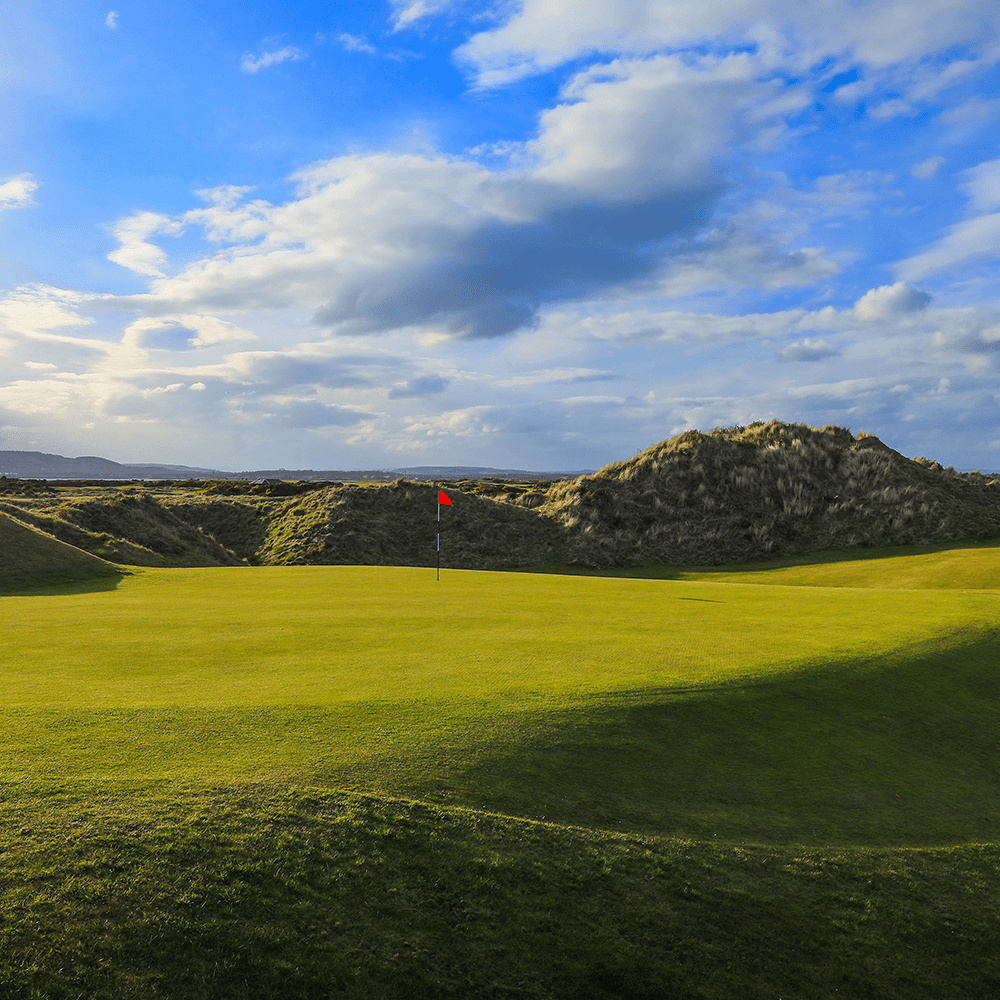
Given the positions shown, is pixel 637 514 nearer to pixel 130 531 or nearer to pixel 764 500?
pixel 764 500

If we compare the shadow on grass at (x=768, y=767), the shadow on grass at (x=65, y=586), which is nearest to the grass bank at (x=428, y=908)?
the shadow on grass at (x=768, y=767)

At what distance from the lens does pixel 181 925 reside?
5504mm

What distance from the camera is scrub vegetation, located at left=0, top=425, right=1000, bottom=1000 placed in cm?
564

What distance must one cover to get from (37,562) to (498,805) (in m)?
28.5

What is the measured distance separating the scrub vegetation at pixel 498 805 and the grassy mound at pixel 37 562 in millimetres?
12349

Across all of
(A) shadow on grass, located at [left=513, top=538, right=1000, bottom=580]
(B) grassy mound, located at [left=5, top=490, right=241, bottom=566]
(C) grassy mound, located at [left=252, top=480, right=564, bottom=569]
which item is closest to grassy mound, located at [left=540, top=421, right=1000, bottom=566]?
(A) shadow on grass, located at [left=513, top=538, right=1000, bottom=580]

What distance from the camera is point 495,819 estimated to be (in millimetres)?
→ 7188

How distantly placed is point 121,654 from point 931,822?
1273cm

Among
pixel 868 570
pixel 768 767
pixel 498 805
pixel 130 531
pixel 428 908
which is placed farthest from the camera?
pixel 130 531

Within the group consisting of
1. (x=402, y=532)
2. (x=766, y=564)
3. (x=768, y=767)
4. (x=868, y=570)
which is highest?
(x=868, y=570)

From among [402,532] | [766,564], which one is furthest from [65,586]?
[766,564]

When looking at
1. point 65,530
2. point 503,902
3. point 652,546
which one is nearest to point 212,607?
point 503,902

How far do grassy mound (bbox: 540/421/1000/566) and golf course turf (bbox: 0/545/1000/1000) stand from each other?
35868mm

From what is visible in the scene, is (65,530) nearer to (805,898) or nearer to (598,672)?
(598,672)
